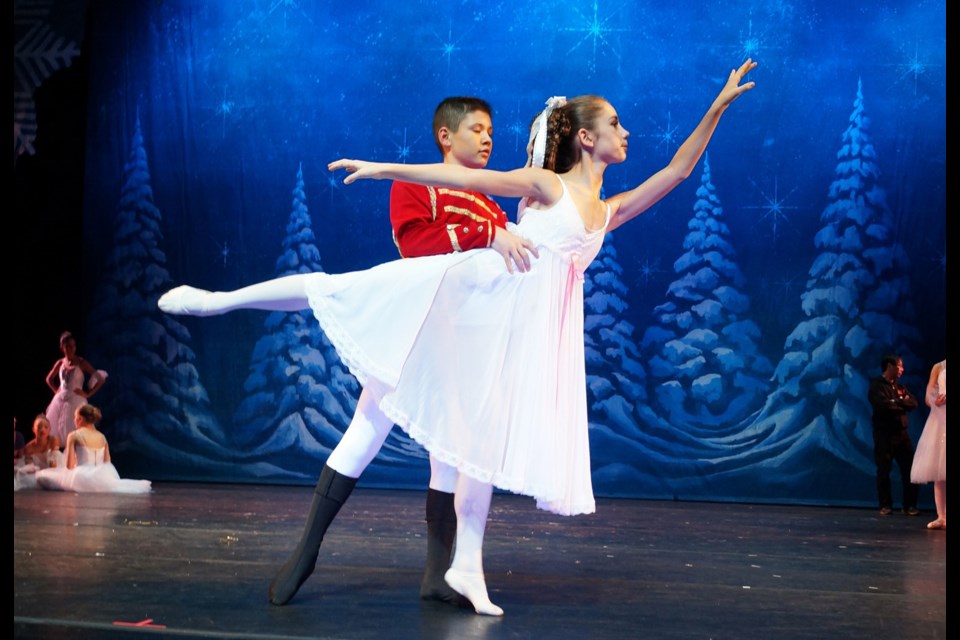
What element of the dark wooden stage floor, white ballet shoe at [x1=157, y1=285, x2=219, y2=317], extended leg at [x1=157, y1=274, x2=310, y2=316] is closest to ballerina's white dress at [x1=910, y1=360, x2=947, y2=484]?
the dark wooden stage floor

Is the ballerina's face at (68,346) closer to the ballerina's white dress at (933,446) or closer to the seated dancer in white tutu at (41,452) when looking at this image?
the seated dancer in white tutu at (41,452)

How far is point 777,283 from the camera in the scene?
797cm

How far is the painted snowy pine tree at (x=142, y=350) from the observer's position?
8.75m

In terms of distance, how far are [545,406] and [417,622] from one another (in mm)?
668

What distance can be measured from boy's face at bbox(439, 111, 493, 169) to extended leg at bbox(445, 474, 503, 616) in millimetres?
1029

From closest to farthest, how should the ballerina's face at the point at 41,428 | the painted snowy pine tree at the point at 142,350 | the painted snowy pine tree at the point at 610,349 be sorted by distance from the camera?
the ballerina's face at the point at 41,428, the painted snowy pine tree at the point at 610,349, the painted snowy pine tree at the point at 142,350

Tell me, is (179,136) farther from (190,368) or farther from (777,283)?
(777,283)

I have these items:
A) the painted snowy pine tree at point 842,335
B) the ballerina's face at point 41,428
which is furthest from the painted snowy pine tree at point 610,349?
the ballerina's face at point 41,428

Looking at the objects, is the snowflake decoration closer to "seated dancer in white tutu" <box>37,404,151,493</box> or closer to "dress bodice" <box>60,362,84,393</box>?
"seated dancer in white tutu" <box>37,404,151,493</box>

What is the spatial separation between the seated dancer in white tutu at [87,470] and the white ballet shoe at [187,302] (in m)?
4.47

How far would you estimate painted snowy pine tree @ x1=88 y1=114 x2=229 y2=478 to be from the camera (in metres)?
8.75

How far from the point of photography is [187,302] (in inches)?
121

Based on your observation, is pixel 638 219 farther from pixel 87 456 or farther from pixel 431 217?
pixel 431 217

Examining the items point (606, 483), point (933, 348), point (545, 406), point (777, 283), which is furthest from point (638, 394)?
point (545, 406)
